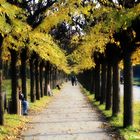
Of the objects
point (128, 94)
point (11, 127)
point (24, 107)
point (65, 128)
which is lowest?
point (65, 128)

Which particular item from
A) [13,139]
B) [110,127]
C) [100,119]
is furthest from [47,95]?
[13,139]

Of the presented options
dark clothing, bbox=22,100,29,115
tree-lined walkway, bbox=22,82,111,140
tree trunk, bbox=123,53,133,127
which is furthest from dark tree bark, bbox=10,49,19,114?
tree trunk, bbox=123,53,133,127

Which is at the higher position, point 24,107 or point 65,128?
point 24,107

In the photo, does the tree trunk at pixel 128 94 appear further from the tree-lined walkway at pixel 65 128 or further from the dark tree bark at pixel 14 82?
the dark tree bark at pixel 14 82

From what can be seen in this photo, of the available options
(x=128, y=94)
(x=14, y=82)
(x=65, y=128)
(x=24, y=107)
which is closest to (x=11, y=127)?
(x=65, y=128)

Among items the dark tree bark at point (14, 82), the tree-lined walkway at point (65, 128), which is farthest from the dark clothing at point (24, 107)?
the dark tree bark at point (14, 82)

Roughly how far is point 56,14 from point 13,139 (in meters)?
7.09

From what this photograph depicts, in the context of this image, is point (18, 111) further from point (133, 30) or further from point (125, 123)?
point (133, 30)

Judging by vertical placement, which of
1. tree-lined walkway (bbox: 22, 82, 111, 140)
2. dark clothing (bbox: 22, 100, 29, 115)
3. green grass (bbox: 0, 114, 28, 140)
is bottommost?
tree-lined walkway (bbox: 22, 82, 111, 140)

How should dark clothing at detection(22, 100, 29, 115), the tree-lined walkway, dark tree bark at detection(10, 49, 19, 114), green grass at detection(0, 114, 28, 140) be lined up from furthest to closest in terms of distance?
dark clothing at detection(22, 100, 29, 115) → dark tree bark at detection(10, 49, 19, 114) → the tree-lined walkway → green grass at detection(0, 114, 28, 140)

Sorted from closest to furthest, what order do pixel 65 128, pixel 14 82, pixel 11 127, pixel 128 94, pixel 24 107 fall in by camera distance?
pixel 11 127, pixel 128 94, pixel 65 128, pixel 14 82, pixel 24 107

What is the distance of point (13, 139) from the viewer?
16.8m

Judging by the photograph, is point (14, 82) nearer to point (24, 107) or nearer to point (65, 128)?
point (24, 107)

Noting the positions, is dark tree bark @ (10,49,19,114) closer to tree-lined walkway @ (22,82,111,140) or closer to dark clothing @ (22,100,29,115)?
tree-lined walkway @ (22,82,111,140)
